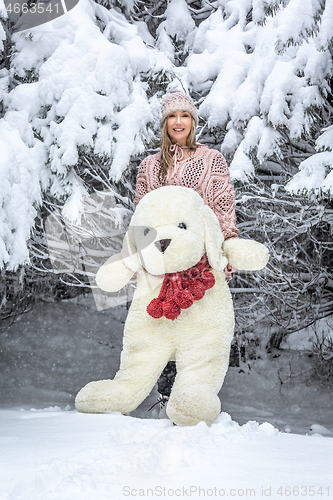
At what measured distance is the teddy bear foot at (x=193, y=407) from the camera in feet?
7.07

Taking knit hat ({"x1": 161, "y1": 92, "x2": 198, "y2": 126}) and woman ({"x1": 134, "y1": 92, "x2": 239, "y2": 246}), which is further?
knit hat ({"x1": 161, "y1": 92, "x2": 198, "y2": 126})

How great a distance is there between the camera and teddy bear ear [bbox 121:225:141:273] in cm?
252

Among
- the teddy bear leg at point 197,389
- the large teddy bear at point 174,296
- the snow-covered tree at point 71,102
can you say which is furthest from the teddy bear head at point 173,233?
the snow-covered tree at point 71,102

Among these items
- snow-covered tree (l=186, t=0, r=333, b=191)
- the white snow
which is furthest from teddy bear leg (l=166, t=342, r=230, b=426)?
snow-covered tree (l=186, t=0, r=333, b=191)

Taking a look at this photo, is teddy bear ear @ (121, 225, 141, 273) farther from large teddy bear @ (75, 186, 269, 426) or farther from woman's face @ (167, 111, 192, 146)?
woman's face @ (167, 111, 192, 146)

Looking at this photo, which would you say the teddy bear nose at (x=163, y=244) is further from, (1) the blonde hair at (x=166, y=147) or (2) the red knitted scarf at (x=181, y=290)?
(1) the blonde hair at (x=166, y=147)

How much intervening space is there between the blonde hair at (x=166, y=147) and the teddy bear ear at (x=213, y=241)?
418 millimetres

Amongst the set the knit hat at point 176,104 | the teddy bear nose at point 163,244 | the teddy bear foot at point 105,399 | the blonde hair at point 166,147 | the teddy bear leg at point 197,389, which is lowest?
the teddy bear foot at point 105,399

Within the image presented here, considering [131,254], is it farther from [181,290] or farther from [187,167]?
[187,167]

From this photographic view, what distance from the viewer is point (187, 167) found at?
9.03 ft

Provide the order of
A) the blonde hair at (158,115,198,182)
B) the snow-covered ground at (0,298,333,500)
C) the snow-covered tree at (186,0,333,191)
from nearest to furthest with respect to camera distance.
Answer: the snow-covered ground at (0,298,333,500), the blonde hair at (158,115,198,182), the snow-covered tree at (186,0,333,191)

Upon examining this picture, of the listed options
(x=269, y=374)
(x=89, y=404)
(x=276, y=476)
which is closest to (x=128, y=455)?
(x=276, y=476)

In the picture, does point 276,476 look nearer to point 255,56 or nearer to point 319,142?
point 319,142

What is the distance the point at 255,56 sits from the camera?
4039mm
